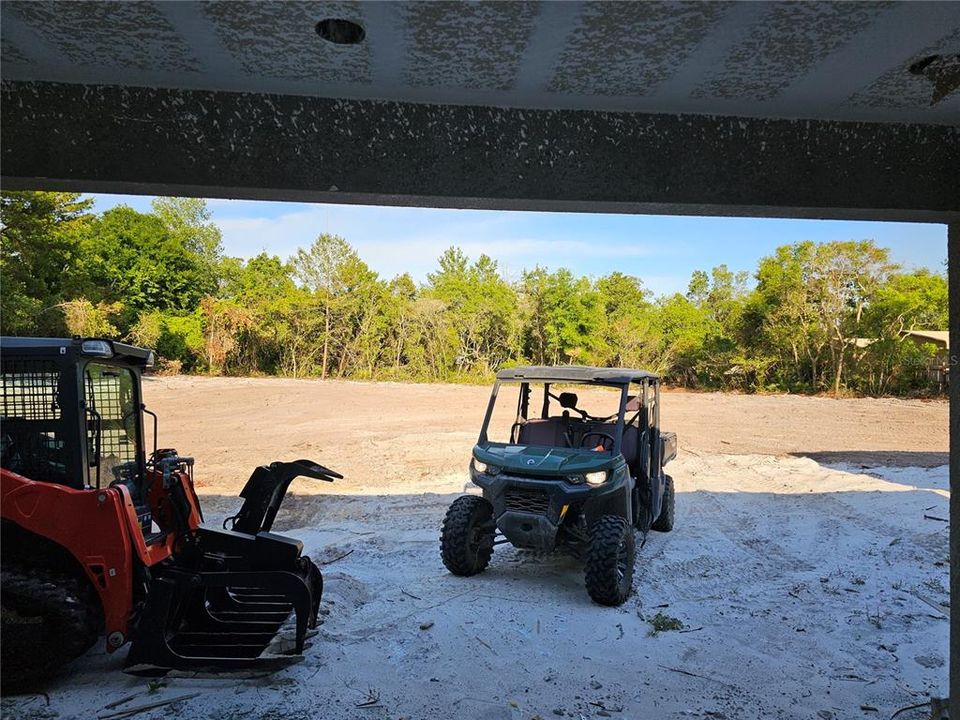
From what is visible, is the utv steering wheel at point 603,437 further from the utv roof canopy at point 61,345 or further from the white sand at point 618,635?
the utv roof canopy at point 61,345

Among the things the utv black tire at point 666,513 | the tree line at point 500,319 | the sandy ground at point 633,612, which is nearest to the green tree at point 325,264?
the tree line at point 500,319

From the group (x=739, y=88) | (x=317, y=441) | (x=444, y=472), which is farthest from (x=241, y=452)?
(x=739, y=88)

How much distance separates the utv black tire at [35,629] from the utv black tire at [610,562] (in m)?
3.55

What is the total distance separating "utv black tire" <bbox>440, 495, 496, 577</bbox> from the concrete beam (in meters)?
3.77

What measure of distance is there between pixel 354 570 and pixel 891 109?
5515 millimetres

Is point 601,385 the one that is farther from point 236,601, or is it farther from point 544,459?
point 236,601

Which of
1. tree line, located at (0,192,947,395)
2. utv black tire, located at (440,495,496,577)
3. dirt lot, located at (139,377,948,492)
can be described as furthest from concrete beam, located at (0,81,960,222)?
tree line, located at (0,192,947,395)

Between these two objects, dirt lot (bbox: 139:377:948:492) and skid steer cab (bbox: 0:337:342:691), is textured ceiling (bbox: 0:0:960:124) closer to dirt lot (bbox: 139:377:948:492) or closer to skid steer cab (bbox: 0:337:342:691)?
skid steer cab (bbox: 0:337:342:691)

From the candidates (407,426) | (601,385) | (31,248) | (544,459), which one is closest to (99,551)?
(544,459)

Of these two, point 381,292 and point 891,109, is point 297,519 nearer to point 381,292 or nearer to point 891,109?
point 891,109

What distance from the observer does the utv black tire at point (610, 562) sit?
5.61 m

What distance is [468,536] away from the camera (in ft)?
20.3

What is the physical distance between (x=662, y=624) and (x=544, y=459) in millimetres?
1606

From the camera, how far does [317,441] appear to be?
13883mm
